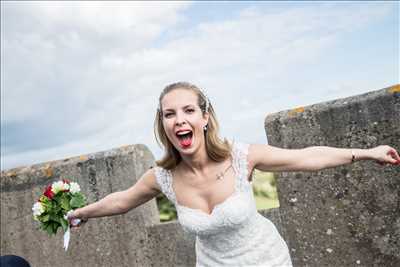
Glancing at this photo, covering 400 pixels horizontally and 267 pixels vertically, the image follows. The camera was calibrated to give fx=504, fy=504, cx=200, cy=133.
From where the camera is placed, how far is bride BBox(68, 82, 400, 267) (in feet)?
10.1

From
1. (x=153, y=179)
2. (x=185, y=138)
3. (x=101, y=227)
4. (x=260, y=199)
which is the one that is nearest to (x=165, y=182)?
(x=153, y=179)

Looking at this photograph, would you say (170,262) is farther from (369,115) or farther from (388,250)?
(369,115)

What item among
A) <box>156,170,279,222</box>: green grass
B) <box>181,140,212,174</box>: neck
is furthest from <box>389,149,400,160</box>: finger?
<box>156,170,279,222</box>: green grass

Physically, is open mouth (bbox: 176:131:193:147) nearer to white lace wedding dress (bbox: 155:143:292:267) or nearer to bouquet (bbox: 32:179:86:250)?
white lace wedding dress (bbox: 155:143:292:267)

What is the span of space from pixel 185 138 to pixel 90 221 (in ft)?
7.33

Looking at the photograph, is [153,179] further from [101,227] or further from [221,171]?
[101,227]

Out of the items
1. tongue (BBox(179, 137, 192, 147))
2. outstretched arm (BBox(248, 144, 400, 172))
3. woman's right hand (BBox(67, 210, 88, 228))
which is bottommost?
woman's right hand (BBox(67, 210, 88, 228))

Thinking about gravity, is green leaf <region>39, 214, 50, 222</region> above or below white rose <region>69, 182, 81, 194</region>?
below

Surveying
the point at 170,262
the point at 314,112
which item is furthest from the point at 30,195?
the point at 314,112

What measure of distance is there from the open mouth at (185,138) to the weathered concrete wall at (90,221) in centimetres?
167

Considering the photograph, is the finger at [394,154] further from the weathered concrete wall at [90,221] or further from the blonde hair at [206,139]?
the weathered concrete wall at [90,221]

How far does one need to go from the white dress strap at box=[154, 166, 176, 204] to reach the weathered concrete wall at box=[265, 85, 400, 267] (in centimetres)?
108

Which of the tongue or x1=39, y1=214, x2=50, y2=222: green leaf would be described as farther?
x1=39, y1=214, x2=50, y2=222: green leaf

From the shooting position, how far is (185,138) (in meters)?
3.13
